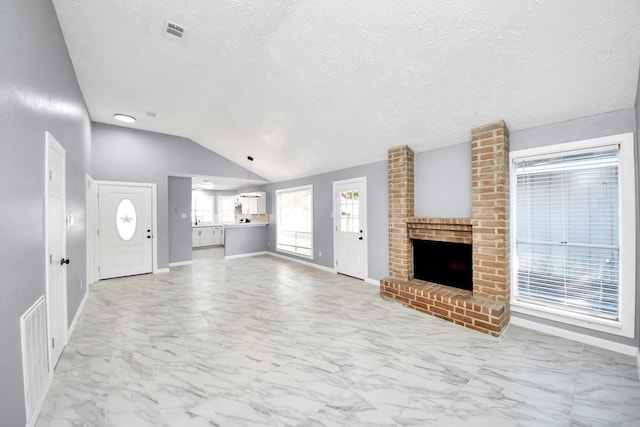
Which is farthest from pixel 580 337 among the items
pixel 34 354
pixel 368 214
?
pixel 34 354

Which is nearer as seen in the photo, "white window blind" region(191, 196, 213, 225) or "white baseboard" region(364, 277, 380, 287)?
"white baseboard" region(364, 277, 380, 287)

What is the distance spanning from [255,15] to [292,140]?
8.25 feet

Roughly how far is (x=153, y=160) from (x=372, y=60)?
17.2 ft

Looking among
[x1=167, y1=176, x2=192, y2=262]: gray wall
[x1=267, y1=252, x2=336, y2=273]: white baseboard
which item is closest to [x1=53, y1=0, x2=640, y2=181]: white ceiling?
[x1=167, y1=176, x2=192, y2=262]: gray wall

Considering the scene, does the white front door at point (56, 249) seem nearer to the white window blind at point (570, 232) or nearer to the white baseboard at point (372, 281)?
the white baseboard at point (372, 281)

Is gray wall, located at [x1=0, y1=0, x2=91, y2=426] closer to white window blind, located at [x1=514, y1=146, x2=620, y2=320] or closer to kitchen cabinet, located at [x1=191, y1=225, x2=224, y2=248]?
white window blind, located at [x1=514, y1=146, x2=620, y2=320]

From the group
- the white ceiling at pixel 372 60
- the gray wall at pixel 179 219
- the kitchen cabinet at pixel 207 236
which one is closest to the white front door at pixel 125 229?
the gray wall at pixel 179 219

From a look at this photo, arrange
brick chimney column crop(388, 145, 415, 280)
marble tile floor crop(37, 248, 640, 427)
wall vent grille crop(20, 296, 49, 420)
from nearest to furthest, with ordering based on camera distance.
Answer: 1. wall vent grille crop(20, 296, 49, 420)
2. marble tile floor crop(37, 248, 640, 427)
3. brick chimney column crop(388, 145, 415, 280)

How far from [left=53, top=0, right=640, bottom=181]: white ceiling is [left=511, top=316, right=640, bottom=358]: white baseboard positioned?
7.42 feet

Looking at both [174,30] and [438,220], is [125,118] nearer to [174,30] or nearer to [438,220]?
[174,30]

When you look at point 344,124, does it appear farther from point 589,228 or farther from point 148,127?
point 148,127

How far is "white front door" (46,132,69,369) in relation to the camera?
213 cm

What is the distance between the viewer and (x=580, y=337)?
2.68 meters

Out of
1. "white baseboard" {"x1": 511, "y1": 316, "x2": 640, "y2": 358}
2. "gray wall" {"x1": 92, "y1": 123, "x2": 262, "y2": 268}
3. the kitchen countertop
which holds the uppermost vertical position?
"gray wall" {"x1": 92, "y1": 123, "x2": 262, "y2": 268}
